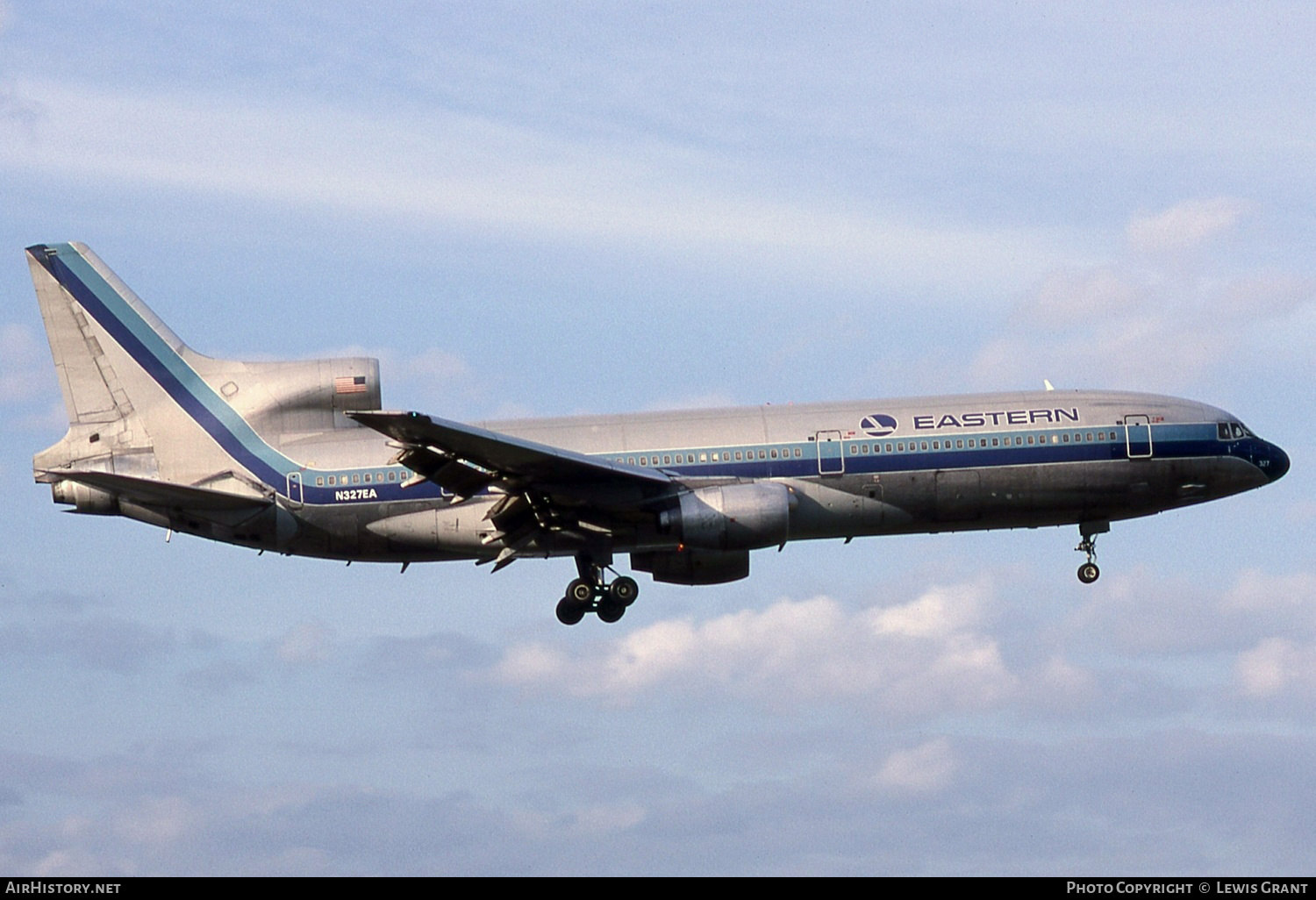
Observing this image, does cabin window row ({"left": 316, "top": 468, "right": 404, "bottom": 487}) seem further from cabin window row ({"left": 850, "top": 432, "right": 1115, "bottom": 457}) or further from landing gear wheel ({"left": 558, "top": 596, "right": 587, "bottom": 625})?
cabin window row ({"left": 850, "top": 432, "right": 1115, "bottom": 457})

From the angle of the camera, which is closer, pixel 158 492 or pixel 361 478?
pixel 158 492

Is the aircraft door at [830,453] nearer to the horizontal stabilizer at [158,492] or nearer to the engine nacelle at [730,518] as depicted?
the engine nacelle at [730,518]

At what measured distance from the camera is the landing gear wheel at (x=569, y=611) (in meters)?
47.4

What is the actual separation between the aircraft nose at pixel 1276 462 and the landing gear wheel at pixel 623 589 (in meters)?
Result: 17.7

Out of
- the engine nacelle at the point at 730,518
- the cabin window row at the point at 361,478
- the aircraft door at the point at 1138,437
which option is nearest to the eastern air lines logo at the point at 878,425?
the engine nacelle at the point at 730,518

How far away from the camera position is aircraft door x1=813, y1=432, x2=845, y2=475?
46.0 metres

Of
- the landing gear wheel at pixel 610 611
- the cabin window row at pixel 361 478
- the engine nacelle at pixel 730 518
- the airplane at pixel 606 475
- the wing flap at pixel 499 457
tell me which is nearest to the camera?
the wing flap at pixel 499 457

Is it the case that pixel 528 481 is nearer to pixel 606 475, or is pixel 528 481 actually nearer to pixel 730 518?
pixel 606 475

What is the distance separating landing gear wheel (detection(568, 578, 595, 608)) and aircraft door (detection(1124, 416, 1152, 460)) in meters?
14.6

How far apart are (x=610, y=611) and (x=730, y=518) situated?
5374 mm

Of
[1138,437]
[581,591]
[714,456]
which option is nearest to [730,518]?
[714,456]

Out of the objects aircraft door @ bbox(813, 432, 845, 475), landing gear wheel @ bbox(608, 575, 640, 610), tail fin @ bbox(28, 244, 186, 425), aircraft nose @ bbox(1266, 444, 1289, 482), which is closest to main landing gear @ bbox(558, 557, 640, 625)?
landing gear wheel @ bbox(608, 575, 640, 610)

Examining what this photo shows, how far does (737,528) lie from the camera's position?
44.2 metres

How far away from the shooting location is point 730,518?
145 ft
